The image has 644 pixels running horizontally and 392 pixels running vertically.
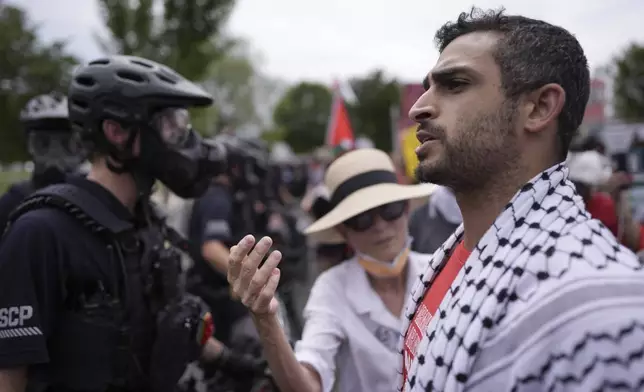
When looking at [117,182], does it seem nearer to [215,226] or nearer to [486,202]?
[486,202]

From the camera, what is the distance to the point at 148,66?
2631mm

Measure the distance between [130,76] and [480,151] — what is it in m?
1.61

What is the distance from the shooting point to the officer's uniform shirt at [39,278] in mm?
2006

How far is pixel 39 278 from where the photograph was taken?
205 centimetres

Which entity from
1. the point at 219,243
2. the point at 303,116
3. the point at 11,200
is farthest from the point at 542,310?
the point at 303,116

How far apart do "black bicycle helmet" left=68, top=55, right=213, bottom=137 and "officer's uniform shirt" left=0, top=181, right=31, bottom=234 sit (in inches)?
40.6

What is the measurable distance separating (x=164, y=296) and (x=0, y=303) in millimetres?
589

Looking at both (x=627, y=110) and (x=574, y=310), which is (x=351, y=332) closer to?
(x=574, y=310)

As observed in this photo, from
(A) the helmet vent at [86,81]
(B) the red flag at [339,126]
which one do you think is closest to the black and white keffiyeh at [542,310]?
(A) the helmet vent at [86,81]

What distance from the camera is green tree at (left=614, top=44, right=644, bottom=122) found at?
3900cm

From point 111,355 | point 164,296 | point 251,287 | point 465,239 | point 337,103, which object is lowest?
point 111,355

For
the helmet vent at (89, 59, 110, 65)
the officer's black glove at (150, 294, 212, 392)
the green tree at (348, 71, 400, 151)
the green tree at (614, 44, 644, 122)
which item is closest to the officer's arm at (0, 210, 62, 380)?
the officer's black glove at (150, 294, 212, 392)

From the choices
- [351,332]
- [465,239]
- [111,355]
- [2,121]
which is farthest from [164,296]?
[2,121]

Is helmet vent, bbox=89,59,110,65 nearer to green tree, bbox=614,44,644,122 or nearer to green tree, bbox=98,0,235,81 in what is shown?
green tree, bbox=98,0,235,81
